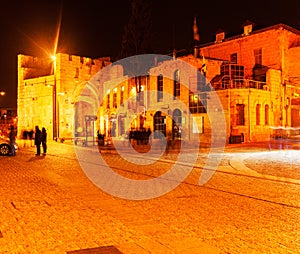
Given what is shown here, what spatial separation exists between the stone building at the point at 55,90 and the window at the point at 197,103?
16.3 metres

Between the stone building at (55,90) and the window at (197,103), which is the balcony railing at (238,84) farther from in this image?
the stone building at (55,90)

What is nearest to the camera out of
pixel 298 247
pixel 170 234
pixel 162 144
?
pixel 298 247

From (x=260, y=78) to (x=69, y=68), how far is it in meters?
23.0

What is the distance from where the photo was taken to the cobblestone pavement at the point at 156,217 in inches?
204

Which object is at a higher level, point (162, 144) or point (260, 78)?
point (260, 78)

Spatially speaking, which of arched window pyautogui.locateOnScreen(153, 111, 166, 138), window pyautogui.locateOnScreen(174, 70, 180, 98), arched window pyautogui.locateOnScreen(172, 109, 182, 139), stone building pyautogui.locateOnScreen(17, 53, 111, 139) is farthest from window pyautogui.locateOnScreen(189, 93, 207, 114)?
stone building pyautogui.locateOnScreen(17, 53, 111, 139)

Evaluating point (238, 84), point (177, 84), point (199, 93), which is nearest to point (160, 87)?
point (177, 84)

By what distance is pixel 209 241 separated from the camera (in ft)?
17.5

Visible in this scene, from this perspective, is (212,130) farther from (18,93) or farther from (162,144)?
(18,93)

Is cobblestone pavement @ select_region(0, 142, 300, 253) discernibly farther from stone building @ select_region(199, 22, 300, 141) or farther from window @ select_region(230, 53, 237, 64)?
window @ select_region(230, 53, 237, 64)

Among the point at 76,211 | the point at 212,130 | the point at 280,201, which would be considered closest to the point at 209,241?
the point at 76,211

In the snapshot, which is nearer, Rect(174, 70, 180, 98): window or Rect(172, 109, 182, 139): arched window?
Rect(172, 109, 182, 139): arched window

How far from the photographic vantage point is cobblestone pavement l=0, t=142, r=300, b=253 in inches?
204

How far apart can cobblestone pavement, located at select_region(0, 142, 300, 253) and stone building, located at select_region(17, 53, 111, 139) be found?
32.2 m
